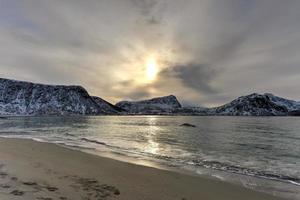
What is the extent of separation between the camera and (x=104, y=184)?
448 inches

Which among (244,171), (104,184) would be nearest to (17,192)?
(104,184)

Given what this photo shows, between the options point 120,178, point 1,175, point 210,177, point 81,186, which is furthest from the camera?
point 210,177

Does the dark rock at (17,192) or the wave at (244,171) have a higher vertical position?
the dark rock at (17,192)

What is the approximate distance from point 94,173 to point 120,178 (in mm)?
1555

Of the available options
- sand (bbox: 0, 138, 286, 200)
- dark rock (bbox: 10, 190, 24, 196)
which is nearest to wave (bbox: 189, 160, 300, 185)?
sand (bbox: 0, 138, 286, 200)

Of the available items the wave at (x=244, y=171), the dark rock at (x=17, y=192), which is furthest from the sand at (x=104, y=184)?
the wave at (x=244, y=171)

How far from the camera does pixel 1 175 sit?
38.6ft

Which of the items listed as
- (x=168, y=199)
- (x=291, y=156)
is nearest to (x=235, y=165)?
(x=291, y=156)

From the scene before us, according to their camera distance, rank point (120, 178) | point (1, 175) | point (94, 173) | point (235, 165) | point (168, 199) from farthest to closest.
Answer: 1. point (235, 165)
2. point (94, 173)
3. point (120, 178)
4. point (1, 175)
5. point (168, 199)

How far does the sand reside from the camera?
376 inches

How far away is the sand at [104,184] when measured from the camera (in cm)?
955

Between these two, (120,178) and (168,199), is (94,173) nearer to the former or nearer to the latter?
(120,178)

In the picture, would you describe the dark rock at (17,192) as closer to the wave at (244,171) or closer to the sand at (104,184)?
the sand at (104,184)

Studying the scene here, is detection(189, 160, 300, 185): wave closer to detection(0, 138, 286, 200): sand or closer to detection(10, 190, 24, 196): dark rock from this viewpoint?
detection(0, 138, 286, 200): sand
